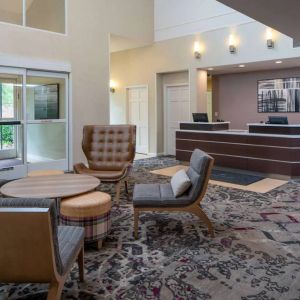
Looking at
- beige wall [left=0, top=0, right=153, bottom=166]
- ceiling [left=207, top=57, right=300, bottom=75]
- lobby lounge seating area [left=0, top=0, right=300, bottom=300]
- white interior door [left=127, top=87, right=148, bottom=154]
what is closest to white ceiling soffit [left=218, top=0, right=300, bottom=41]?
lobby lounge seating area [left=0, top=0, right=300, bottom=300]

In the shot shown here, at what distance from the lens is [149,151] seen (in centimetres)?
1012

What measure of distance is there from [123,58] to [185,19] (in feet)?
8.17

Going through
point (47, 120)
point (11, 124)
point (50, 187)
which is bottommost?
point (50, 187)

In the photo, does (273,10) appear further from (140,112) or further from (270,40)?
(140,112)

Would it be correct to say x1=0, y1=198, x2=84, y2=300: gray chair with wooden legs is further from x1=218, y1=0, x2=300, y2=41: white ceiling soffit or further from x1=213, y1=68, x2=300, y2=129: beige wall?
x1=213, y1=68, x2=300, y2=129: beige wall

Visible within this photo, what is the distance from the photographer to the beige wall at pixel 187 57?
7.54m

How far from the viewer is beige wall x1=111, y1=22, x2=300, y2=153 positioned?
24.7ft

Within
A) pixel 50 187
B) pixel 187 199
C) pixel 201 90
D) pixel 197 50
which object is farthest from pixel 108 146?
pixel 197 50

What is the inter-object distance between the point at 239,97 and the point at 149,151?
3.18 m

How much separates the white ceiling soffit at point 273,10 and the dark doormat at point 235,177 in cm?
306

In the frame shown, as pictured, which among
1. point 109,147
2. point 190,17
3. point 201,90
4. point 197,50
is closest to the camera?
point 109,147

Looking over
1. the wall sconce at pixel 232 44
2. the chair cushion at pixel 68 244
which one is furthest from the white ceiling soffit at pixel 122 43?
the chair cushion at pixel 68 244

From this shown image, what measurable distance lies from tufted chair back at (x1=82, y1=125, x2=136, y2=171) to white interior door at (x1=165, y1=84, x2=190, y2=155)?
13.0 ft

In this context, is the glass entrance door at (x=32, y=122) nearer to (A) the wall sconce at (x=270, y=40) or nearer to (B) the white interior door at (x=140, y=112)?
(B) the white interior door at (x=140, y=112)
